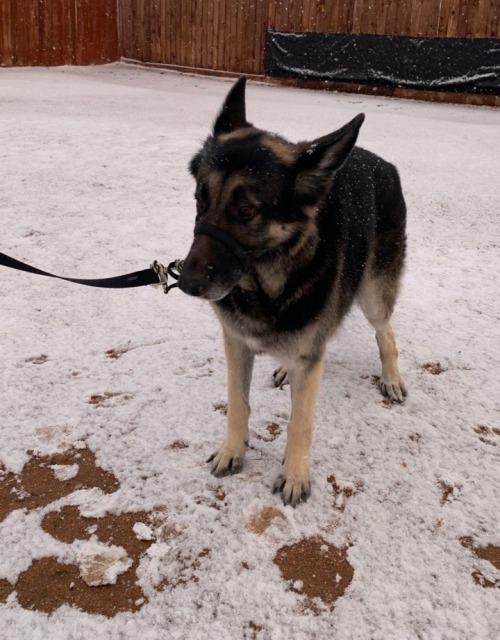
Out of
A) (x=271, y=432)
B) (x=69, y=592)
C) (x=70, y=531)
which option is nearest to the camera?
(x=69, y=592)

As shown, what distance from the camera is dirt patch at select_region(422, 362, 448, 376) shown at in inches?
130

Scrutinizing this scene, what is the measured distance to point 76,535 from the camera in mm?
2080

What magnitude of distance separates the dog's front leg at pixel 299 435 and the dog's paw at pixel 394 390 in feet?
2.79

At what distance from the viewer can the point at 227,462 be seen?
2.45 metres

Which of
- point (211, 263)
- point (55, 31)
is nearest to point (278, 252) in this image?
point (211, 263)

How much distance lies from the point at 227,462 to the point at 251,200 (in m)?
1.22

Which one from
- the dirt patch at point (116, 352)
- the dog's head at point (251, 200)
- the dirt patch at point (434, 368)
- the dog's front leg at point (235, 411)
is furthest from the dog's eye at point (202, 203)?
the dirt patch at point (434, 368)

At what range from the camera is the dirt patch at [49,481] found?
223cm

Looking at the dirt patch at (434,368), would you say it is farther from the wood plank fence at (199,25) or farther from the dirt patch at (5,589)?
the wood plank fence at (199,25)

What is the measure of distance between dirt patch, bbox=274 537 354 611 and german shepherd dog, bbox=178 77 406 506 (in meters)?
0.24

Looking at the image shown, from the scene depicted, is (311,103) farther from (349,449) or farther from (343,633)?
(343,633)

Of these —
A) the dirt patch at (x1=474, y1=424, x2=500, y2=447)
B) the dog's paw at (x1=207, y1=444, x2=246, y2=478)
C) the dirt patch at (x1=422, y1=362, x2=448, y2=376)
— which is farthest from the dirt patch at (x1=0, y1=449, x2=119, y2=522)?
the dirt patch at (x1=422, y1=362, x2=448, y2=376)

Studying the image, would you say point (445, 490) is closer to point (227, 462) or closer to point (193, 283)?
point (227, 462)

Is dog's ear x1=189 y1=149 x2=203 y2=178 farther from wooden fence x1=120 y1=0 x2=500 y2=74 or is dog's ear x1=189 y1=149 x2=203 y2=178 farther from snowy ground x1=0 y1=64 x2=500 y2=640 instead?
wooden fence x1=120 y1=0 x2=500 y2=74
